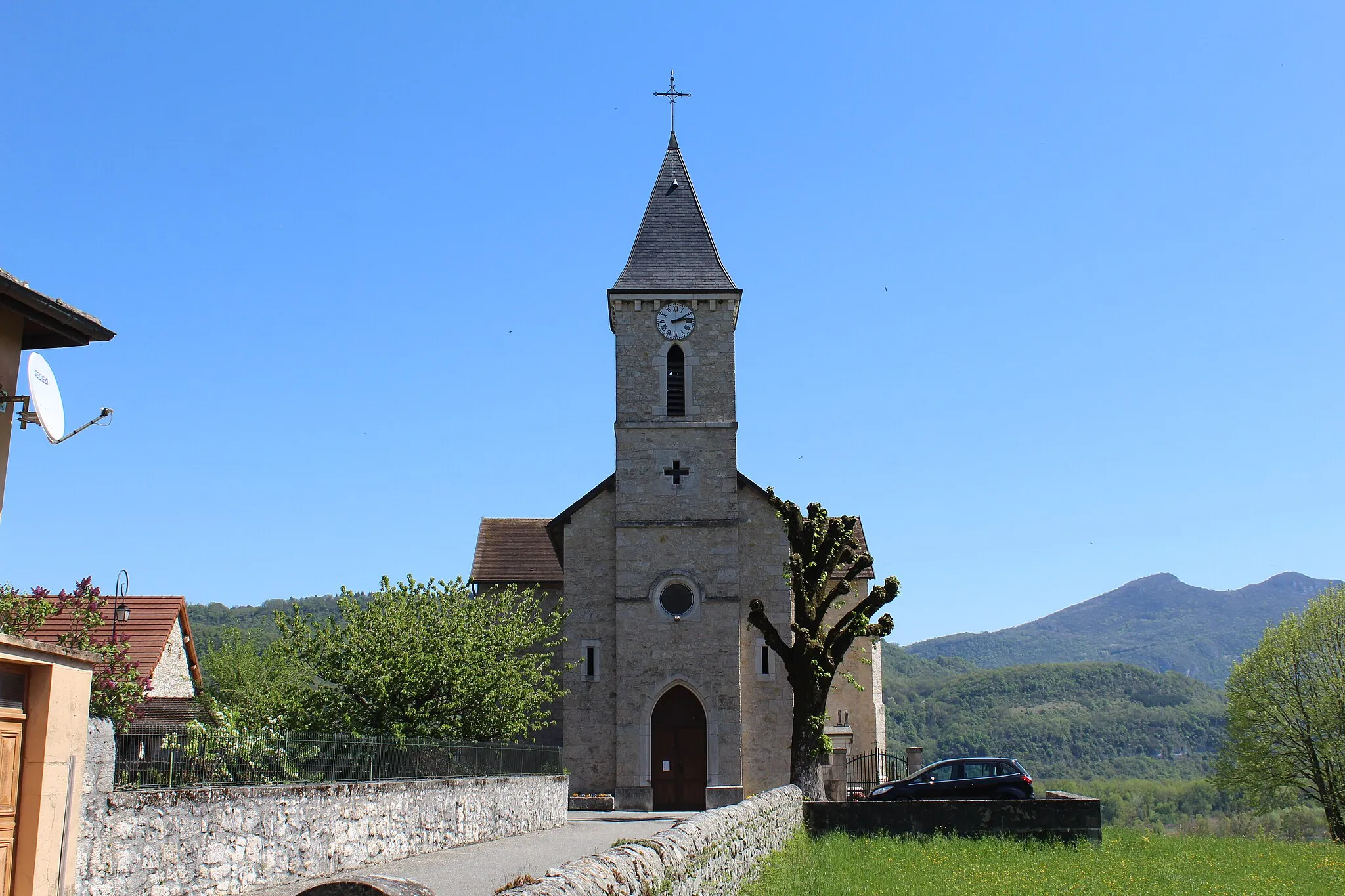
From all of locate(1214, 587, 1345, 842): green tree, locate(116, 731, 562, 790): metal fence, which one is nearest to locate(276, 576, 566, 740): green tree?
locate(116, 731, 562, 790): metal fence

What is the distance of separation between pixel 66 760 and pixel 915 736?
14934cm

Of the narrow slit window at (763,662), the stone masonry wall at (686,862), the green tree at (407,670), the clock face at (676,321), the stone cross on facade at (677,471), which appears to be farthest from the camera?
the clock face at (676,321)

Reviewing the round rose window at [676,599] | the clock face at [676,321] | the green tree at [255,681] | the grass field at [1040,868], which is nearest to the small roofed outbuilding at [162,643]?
the green tree at [255,681]

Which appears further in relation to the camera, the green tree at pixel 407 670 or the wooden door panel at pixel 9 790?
the green tree at pixel 407 670

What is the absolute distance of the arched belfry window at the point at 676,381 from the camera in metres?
33.9

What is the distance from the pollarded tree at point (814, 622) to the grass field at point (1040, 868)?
167 inches

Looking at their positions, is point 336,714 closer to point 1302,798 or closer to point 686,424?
point 686,424

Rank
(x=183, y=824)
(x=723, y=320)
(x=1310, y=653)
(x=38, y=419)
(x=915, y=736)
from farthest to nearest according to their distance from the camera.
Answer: (x=915, y=736)
(x=1310, y=653)
(x=723, y=320)
(x=183, y=824)
(x=38, y=419)

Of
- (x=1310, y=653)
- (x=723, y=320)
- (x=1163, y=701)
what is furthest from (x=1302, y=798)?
(x=1163, y=701)

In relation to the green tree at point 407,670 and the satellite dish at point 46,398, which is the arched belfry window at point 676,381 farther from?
the satellite dish at point 46,398

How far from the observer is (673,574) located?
107ft

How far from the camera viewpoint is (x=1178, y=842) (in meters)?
21.5

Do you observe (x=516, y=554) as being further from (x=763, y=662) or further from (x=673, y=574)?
(x=763, y=662)

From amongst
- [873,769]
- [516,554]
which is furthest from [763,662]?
[516,554]
